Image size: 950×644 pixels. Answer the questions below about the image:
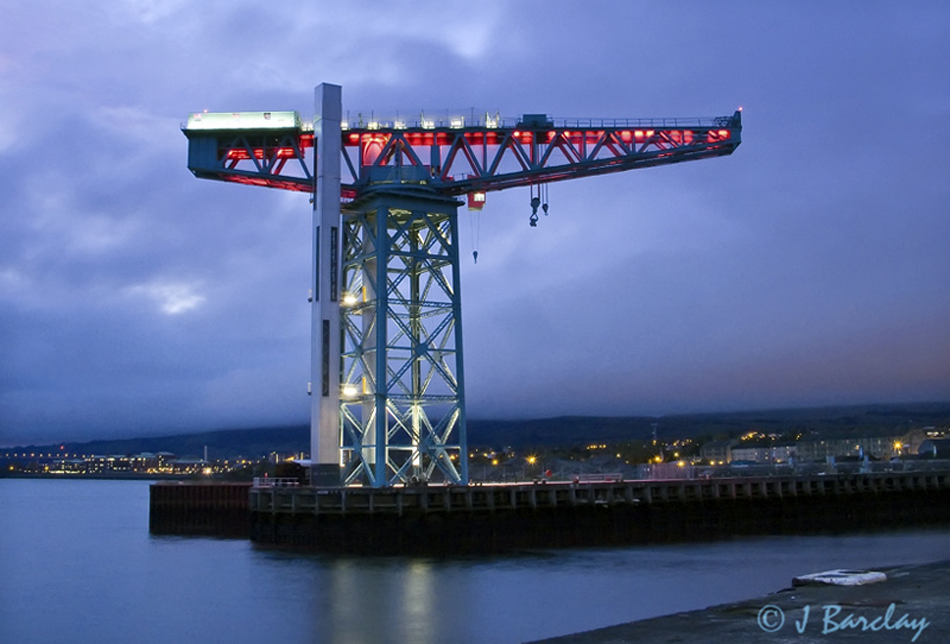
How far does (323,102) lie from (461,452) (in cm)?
1686

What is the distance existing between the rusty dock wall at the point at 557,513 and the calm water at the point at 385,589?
2.31m

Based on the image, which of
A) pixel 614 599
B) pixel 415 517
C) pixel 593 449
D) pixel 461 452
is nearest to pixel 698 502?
pixel 461 452

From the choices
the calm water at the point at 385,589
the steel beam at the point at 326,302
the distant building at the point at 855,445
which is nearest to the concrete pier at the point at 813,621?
the calm water at the point at 385,589

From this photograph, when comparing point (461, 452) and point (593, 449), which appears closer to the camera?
point (461, 452)

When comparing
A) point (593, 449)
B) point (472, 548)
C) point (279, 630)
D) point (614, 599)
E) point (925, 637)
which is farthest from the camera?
point (593, 449)

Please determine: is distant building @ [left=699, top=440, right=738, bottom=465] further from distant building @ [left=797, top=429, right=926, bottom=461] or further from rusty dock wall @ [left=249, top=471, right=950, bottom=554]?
rusty dock wall @ [left=249, top=471, right=950, bottom=554]

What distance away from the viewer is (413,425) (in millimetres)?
41812

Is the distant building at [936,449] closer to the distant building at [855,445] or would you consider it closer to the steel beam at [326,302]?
the distant building at [855,445]

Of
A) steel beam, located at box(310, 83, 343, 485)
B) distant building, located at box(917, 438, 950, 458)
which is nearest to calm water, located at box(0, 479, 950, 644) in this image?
steel beam, located at box(310, 83, 343, 485)

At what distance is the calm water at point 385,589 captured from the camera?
23844 millimetres

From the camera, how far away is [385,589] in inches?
1110

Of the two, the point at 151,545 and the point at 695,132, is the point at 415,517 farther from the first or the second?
the point at 695,132

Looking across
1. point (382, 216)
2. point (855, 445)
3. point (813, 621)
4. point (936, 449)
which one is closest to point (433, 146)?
point (382, 216)

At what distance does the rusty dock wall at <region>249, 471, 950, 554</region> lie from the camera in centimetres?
3747
